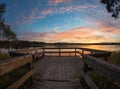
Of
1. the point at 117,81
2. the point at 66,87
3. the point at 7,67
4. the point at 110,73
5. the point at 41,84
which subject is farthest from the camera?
the point at 41,84

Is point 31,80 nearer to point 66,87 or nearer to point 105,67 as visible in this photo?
point 66,87

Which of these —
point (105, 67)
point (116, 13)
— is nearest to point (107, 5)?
point (116, 13)

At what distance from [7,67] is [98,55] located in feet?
17.4

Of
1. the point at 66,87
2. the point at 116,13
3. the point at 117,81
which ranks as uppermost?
the point at 116,13

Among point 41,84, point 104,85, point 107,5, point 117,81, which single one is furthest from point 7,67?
point 107,5

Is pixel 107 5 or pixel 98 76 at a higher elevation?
pixel 107 5

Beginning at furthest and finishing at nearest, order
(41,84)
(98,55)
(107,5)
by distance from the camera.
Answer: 1. (107,5)
2. (98,55)
3. (41,84)

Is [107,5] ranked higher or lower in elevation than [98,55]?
higher

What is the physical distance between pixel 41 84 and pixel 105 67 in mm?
4250

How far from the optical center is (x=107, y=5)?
1730 cm

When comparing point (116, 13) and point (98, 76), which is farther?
point (116, 13)

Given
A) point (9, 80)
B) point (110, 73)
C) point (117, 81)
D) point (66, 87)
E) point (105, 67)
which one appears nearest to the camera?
point (117, 81)

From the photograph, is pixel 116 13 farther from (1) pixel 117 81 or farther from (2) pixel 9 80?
(1) pixel 117 81

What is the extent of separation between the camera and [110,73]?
3.64 metres
